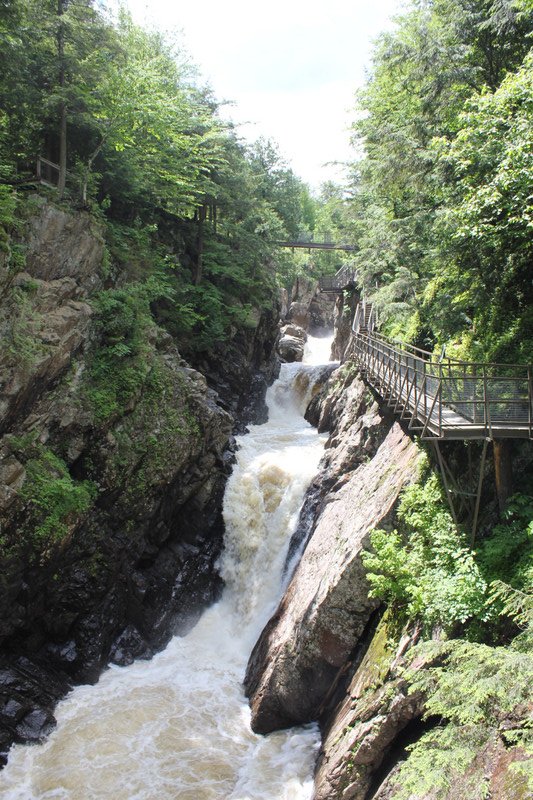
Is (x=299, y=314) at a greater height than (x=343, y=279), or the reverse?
(x=343, y=279)

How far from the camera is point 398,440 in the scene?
45.7ft

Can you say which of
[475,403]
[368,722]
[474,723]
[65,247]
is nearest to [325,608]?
[368,722]

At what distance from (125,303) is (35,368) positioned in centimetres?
459

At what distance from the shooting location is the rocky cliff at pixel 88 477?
1328 centimetres

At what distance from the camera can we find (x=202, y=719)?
13.4 metres

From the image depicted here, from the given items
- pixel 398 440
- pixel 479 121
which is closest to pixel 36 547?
pixel 398 440

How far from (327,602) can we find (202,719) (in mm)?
5126

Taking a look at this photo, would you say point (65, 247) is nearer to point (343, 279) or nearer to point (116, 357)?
point (116, 357)

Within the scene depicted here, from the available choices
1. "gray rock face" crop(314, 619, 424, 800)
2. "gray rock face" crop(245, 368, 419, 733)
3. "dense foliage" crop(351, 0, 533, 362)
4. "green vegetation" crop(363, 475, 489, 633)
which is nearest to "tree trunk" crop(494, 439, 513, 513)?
"green vegetation" crop(363, 475, 489, 633)

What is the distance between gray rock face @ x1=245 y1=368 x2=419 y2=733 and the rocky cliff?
14.8 ft

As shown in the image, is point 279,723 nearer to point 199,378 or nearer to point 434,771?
point 434,771

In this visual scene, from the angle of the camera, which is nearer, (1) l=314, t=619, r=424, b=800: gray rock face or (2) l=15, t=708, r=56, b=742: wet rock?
(1) l=314, t=619, r=424, b=800: gray rock face

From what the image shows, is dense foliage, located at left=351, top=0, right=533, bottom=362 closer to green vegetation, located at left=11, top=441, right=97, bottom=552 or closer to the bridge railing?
the bridge railing

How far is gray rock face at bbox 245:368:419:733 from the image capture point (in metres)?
11.6
